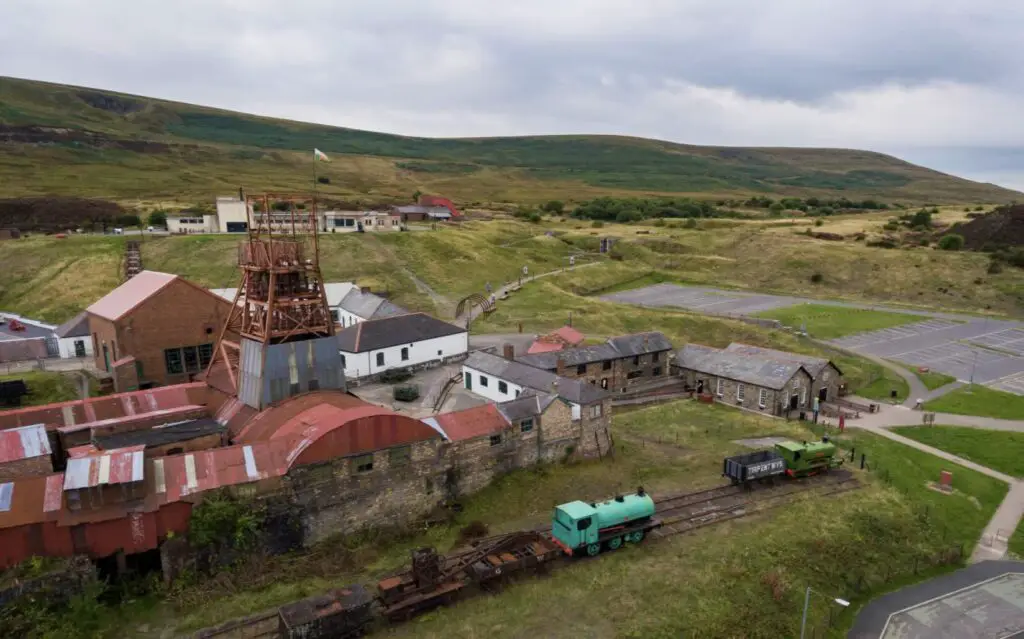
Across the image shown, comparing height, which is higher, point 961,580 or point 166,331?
point 166,331

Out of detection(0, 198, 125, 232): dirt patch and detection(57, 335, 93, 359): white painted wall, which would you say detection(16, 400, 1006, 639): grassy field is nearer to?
detection(57, 335, 93, 359): white painted wall

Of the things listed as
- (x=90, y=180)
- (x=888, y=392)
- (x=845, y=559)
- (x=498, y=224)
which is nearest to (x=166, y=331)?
(x=845, y=559)

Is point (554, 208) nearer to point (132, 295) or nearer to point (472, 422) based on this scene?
point (132, 295)

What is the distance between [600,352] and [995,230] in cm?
10949

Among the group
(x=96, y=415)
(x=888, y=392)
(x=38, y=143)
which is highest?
(x=38, y=143)

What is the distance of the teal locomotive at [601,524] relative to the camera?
27328 millimetres

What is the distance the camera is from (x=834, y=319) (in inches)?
3204

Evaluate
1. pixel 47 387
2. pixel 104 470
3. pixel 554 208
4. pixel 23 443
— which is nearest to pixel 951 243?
pixel 554 208

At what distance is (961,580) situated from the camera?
28469 millimetres

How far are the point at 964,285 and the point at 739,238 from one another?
41865 mm

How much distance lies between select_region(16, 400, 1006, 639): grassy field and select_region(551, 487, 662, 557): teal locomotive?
766mm

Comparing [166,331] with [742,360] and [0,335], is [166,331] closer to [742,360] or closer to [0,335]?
[0,335]

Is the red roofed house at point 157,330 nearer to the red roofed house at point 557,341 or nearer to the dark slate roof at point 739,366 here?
the red roofed house at point 557,341

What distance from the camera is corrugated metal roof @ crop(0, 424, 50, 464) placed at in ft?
91.4
